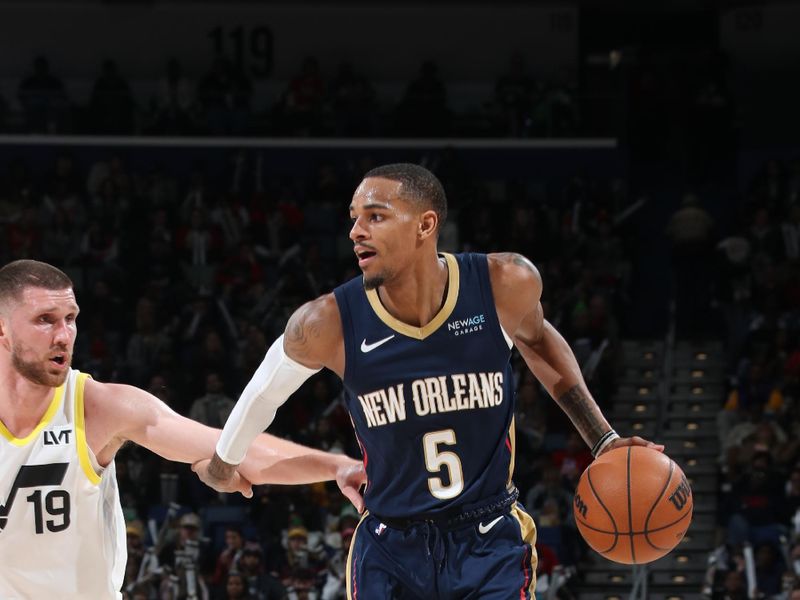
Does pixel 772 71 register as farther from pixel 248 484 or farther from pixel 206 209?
pixel 248 484

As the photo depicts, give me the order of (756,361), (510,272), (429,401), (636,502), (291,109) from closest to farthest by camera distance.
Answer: (429,401) → (510,272) → (636,502) → (756,361) → (291,109)

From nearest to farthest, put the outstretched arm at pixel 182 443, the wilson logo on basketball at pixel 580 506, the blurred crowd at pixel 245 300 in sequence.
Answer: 1. the outstretched arm at pixel 182 443
2. the wilson logo on basketball at pixel 580 506
3. the blurred crowd at pixel 245 300

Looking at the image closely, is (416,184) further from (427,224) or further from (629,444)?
(629,444)

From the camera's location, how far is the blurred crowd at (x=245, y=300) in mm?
12461

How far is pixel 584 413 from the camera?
210 inches

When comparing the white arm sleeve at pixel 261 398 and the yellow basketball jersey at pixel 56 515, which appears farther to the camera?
the white arm sleeve at pixel 261 398

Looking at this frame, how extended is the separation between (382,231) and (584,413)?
1.12 metres

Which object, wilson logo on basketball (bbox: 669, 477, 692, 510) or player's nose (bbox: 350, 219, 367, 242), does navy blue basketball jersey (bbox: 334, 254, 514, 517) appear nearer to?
player's nose (bbox: 350, 219, 367, 242)

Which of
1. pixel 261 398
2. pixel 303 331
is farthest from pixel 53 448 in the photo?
pixel 303 331

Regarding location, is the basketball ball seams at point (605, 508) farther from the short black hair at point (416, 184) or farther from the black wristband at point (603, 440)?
the short black hair at point (416, 184)

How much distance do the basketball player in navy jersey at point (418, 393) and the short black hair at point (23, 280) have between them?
0.79 meters

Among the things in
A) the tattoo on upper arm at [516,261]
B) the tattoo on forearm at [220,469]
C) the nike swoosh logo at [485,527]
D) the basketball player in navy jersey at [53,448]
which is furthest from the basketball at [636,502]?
the basketball player in navy jersey at [53,448]

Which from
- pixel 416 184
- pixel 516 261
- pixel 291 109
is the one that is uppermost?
pixel 291 109

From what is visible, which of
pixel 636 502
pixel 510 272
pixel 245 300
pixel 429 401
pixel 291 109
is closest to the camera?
pixel 429 401
